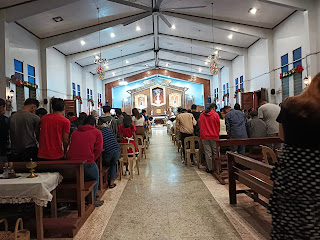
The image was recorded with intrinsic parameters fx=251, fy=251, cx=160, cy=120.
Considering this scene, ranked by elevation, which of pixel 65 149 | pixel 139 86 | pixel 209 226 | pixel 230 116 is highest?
pixel 139 86

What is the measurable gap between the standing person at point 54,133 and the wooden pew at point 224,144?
8.03 feet

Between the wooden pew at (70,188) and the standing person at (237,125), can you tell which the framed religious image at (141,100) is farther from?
the wooden pew at (70,188)

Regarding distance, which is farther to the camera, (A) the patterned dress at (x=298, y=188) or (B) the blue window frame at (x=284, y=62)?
(B) the blue window frame at (x=284, y=62)

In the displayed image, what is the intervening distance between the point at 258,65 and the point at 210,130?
28.1 ft

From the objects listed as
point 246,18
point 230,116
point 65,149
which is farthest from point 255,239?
point 246,18

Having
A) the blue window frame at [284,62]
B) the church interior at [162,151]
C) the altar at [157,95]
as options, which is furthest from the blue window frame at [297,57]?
the altar at [157,95]

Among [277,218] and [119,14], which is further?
[119,14]

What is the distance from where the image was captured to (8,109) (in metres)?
7.43

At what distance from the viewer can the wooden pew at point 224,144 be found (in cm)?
403

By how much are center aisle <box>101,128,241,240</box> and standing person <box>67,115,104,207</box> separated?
0.60 m

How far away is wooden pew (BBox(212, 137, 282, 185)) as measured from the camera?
403 centimetres

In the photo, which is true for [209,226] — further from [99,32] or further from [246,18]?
[99,32]

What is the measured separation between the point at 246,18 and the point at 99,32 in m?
6.07

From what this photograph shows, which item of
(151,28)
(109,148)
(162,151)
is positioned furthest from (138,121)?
(151,28)
